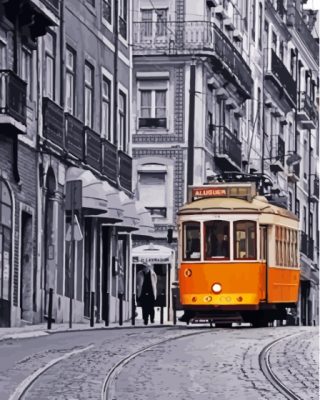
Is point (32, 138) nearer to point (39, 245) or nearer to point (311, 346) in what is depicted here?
point (39, 245)

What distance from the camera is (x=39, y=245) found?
38469 millimetres

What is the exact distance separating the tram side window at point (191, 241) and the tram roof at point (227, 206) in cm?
29

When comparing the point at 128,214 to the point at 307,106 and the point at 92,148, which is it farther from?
the point at 307,106

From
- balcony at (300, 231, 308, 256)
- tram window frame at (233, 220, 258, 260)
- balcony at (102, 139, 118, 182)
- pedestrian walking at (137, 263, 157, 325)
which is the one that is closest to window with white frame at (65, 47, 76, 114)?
balcony at (102, 139, 118, 182)

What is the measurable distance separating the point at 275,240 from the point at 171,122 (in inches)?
832

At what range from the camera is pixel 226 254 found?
36.0 m

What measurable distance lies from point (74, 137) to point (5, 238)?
657 centimetres

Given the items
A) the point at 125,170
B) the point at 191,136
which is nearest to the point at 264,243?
the point at 125,170

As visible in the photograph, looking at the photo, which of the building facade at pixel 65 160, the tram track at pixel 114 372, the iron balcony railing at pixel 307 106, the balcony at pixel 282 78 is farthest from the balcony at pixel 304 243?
the tram track at pixel 114 372

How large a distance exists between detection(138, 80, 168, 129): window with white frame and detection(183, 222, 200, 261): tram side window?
71.3 ft

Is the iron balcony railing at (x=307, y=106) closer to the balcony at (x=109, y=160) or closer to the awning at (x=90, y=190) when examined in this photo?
the balcony at (x=109, y=160)

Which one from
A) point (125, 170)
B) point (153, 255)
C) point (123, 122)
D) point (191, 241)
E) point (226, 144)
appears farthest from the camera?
point (226, 144)

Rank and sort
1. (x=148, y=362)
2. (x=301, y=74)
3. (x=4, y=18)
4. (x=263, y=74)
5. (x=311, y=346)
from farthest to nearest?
(x=301, y=74), (x=263, y=74), (x=4, y=18), (x=311, y=346), (x=148, y=362)

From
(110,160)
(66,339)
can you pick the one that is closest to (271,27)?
(110,160)
